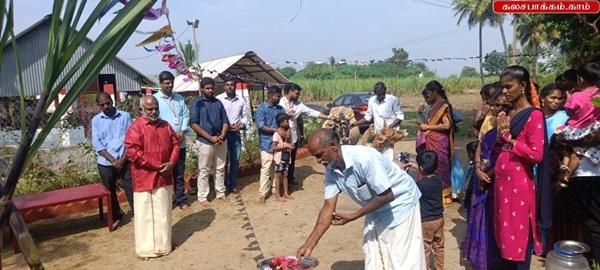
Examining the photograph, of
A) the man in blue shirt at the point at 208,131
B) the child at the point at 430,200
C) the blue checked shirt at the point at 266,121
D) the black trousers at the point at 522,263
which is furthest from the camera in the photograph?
the blue checked shirt at the point at 266,121

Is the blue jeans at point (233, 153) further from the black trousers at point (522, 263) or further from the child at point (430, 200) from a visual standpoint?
the black trousers at point (522, 263)

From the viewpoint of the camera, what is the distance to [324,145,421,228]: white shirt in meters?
2.73

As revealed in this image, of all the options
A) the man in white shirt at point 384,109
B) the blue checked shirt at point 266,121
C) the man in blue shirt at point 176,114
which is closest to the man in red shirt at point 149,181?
the man in blue shirt at point 176,114

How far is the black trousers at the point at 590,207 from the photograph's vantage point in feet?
11.4

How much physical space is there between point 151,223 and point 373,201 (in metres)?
2.82

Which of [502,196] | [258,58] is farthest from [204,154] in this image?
[258,58]

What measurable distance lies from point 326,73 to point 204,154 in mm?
57140

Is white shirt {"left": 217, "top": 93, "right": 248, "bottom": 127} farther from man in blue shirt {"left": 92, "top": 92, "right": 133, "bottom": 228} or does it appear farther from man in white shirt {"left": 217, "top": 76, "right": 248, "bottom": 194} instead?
man in blue shirt {"left": 92, "top": 92, "right": 133, "bottom": 228}

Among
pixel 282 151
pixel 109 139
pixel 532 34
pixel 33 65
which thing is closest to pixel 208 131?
pixel 282 151

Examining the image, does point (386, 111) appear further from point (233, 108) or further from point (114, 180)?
point (114, 180)

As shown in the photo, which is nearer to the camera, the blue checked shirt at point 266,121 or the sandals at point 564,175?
the sandals at point 564,175

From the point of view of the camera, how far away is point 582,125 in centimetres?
340

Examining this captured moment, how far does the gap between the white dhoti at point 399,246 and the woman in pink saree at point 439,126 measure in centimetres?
265

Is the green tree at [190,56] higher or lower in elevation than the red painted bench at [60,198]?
higher
